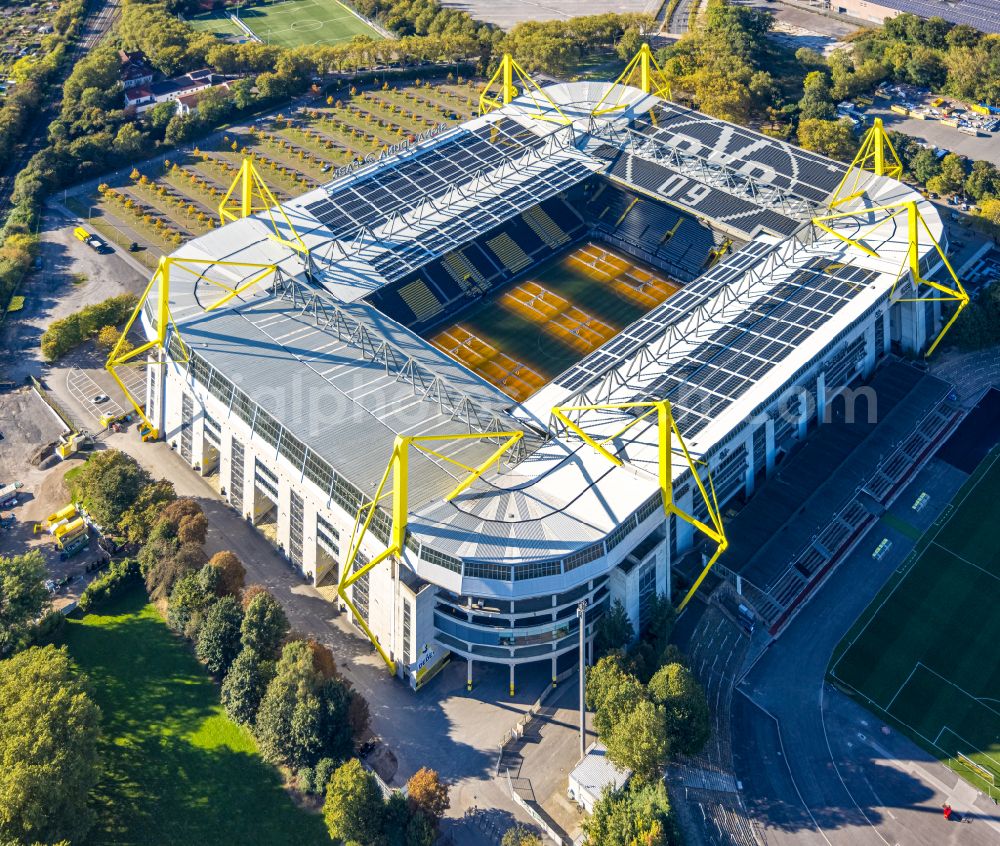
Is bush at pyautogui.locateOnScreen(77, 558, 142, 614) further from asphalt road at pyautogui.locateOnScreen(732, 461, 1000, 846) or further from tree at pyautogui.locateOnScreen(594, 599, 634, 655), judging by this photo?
asphalt road at pyautogui.locateOnScreen(732, 461, 1000, 846)

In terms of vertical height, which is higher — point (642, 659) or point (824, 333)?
point (824, 333)

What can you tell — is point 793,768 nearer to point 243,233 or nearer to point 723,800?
point 723,800

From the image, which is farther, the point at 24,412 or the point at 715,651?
the point at 24,412

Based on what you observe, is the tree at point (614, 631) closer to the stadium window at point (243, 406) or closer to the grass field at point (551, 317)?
the grass field at point (551, 317)

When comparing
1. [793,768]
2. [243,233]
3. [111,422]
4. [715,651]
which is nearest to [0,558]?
[111,422]

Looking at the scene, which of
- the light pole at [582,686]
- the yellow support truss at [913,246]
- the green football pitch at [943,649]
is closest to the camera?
the light pole at [582,686]

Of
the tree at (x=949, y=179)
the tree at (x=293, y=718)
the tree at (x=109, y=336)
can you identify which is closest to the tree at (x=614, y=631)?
the tree at (x=293, y=718)
